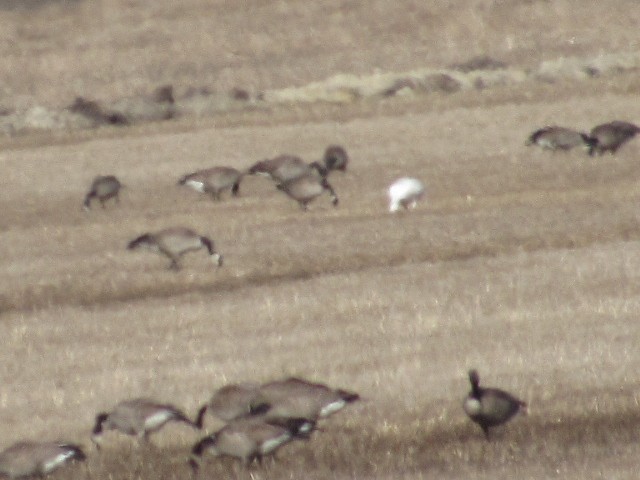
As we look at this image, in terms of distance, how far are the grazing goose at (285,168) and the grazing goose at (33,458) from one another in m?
12.9

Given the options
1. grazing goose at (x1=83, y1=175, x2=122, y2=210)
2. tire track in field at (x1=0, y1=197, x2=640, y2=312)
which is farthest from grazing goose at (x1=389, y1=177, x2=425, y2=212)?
grazing goose at (x1=83, y1=175, x2=122, y2=210)

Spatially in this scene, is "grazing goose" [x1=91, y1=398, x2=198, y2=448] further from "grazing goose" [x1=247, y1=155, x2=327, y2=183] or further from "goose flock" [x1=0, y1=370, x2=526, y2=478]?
"grazing goose" [x1=247, y1=155, x2=327, y2=183]

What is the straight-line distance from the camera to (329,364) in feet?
54.9

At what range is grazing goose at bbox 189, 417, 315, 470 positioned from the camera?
43.8 ft

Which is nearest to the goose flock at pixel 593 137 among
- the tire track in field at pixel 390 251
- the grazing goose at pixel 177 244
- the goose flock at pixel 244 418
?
the tire track in field at pixel 390 251

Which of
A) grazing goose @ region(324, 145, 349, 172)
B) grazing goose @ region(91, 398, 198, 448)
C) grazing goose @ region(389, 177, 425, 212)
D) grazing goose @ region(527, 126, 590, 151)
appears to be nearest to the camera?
Answer: grazing goose @ region(91, 398, 198, 448)

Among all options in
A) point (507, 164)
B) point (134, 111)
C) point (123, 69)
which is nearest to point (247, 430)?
point (507, 164)

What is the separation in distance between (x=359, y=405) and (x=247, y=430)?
197 cm

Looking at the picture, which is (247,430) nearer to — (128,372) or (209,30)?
(128,372)

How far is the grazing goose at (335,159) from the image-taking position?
27.6 meters

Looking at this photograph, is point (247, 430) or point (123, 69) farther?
point (123, 69)

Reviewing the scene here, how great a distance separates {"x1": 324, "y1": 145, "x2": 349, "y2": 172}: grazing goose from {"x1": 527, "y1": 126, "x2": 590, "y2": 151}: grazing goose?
12.9 ft

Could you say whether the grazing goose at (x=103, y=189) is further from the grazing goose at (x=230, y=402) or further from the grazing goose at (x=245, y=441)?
the grazing goose at (x=245, y=441)

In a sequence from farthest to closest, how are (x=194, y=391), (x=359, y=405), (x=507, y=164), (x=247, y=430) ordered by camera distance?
(x=507, y=164)
(x=194, y=391)
(x=359, y=405)
(x=247, y=430)
